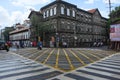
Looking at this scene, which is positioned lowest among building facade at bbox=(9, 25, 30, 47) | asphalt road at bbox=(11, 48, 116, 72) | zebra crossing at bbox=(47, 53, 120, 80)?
zebra crossing at bbox=(47, 53, 120, 80)

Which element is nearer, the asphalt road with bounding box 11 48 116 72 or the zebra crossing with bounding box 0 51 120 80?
the zebra crossing with bounding box 0 51 120 80

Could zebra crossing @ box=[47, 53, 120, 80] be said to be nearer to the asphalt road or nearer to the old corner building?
the asphalt road

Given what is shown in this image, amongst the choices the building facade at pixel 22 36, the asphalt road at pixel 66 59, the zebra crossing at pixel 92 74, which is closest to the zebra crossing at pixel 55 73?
the zebra crossing at pixel 92 74

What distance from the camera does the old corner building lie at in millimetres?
48781

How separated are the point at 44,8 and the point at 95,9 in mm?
20500

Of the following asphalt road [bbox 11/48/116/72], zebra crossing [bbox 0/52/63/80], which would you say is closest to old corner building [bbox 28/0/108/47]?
asphalt road [bbox 11/48/116/72]

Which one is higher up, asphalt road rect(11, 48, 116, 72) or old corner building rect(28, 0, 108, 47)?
old corner building rect(28, 0, 108, 47)

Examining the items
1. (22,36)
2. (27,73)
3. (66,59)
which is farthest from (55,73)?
(22,36)

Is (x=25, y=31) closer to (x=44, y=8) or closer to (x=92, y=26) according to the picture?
(x=44, y=8)

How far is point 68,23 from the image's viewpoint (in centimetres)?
5138

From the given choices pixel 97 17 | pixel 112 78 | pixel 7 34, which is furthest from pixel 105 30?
pixel 112 78

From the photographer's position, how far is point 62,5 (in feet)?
163

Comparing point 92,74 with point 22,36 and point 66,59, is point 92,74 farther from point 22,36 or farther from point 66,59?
point 22,36

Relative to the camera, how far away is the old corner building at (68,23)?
48781 mm
